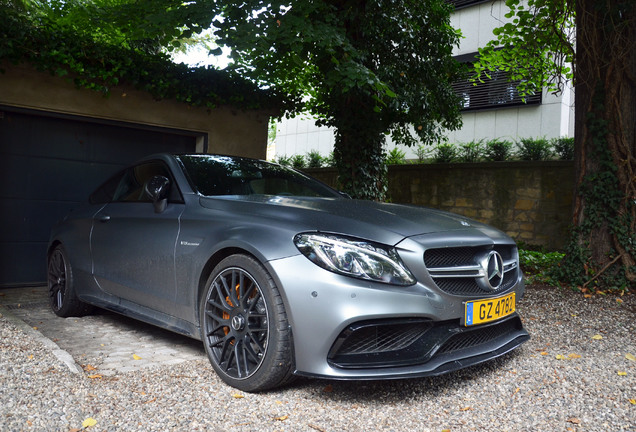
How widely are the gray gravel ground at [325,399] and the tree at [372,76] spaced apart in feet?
13.3

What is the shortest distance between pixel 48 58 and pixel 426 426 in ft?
20.2

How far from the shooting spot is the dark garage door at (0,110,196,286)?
695 centimetres

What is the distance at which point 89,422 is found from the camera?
271cm

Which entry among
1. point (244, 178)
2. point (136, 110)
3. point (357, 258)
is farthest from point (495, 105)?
point (357, 258)

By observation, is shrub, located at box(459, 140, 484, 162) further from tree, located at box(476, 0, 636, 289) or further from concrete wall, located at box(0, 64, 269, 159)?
concrete wall, located at box(0, 64, 269, 159)

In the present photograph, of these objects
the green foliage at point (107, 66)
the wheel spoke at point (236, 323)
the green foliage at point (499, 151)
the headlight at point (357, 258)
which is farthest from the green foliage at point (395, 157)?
the headlight at point (357, 258)

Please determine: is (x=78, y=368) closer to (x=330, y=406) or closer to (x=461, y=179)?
Result: (x=330, y=406)

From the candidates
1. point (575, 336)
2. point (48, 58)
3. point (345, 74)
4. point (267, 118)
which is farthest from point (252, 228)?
point (267, 118)

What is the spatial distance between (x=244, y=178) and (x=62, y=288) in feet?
7.60

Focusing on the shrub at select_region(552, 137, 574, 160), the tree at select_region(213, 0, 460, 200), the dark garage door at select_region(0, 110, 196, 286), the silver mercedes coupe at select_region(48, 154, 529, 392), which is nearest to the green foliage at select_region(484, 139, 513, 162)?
the shrub at select_region(552, 137, 574, 160)

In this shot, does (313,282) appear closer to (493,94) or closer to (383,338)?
(383,338)

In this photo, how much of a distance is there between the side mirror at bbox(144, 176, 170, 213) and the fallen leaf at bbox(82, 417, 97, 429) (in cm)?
160

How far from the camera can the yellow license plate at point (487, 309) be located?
3.05 meters

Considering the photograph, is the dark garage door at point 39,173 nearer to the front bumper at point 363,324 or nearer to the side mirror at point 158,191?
the side mirror at point 158,191
